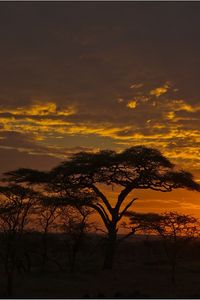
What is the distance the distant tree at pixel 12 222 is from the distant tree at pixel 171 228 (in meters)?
8.05

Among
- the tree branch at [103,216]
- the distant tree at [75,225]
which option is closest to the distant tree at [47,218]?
the distant tree at [75,225]

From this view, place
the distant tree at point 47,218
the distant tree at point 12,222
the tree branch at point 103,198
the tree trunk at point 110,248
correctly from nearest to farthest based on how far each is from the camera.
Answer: the distant tree at point 12,222 → the tree trunk at point 110,248 → the tree branch at point 103,198 → the distant tree at point 47,218

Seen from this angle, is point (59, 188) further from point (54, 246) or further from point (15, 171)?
point (54, 246)

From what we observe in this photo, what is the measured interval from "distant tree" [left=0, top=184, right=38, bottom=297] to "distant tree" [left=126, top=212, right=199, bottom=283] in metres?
8.05

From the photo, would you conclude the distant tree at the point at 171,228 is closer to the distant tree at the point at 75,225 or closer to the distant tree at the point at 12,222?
the distant tree at the point at 75,225

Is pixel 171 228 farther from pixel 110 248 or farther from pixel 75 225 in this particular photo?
pixel 75 225

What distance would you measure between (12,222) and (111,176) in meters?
11.4

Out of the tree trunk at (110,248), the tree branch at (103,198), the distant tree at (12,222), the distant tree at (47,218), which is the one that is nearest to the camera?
the distant tree at (12,222)

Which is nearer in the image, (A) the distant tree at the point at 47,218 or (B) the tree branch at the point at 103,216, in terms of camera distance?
(B) the tree branch at the point at 103,216

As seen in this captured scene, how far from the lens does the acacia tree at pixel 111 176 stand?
36.0 metres

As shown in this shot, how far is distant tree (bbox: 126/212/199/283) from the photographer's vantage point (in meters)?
30.6

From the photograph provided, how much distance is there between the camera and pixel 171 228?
3312cm

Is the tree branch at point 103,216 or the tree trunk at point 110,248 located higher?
the tree branch at point 103,216

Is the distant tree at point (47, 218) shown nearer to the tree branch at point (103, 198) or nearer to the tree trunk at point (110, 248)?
the tree branch at point (103, 198)
